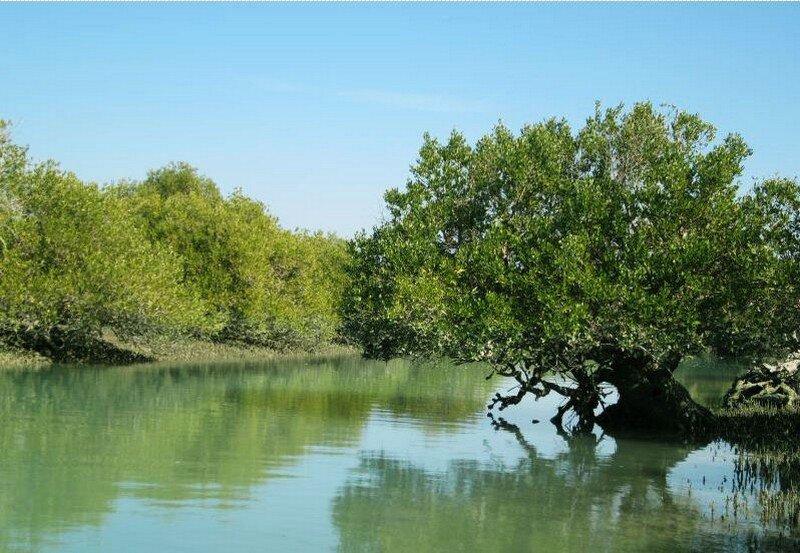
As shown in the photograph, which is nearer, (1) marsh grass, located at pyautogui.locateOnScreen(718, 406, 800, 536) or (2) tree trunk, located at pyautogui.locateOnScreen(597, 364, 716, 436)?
(1) marsh grass, located at pyautogui.locateOnScreen(718, 406, 800, 536)

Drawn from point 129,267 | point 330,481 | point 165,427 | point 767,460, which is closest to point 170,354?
point 129,267

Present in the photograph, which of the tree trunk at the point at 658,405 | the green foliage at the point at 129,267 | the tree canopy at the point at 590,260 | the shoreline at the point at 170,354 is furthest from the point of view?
the shoreline at the point at 170,354

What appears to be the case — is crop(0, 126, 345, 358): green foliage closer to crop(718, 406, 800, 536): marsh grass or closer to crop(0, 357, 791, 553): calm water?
crop(0, 357, 791, 553): calm water

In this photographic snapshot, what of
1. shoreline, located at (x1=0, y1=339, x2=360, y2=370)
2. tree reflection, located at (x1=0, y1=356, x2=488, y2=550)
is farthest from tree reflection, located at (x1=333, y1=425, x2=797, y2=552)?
shoreline, located at (x1=0, y1=339, x2=360, y2=370)

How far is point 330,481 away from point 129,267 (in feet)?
141

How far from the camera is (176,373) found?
2633 inches

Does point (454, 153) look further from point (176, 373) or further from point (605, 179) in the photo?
point (176, 373)

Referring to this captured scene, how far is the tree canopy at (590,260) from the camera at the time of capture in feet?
118

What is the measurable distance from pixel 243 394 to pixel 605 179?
24.1 metres

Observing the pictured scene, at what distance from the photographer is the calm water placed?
69.7 ft

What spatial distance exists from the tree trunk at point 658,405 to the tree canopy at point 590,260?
0.08 m

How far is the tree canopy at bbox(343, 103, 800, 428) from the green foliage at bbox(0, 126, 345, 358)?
1094 inches

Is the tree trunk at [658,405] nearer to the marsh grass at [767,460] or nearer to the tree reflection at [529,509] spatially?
the marsh grass at [767,460]

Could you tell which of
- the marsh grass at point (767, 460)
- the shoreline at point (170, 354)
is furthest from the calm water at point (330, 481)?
the shoreline at point (170, 354)
